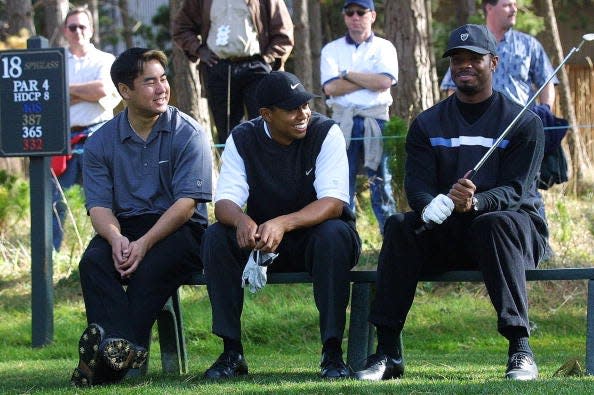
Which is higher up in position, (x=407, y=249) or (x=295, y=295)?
(x=407, y=249)

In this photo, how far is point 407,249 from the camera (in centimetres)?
624

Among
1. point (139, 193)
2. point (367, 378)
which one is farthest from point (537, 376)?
point (139, 193)

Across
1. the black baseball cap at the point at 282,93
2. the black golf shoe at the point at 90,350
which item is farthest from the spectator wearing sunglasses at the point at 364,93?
the black golf shoe at the point at 90,350

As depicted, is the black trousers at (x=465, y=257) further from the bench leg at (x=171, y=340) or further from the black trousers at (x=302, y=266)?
the bench leg at (x=171, y=340)

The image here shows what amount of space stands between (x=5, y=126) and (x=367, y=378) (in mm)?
3853

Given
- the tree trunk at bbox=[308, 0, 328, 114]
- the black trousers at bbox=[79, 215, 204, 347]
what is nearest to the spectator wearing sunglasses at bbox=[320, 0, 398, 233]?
the black trousers at bbox=[79, 215, 204, 347]

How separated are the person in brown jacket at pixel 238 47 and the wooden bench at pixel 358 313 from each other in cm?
312

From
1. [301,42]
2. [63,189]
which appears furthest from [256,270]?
[301,42]

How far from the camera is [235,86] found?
10.2m

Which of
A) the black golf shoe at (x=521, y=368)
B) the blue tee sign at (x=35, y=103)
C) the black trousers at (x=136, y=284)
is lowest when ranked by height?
the black golf shoe at (x=521, y=368)

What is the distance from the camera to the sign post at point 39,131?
28.6 feet

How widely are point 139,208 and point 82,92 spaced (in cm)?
402

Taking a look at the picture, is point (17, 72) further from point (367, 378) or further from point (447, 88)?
point (367, 378)

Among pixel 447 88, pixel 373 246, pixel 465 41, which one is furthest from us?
pixel 373 246
